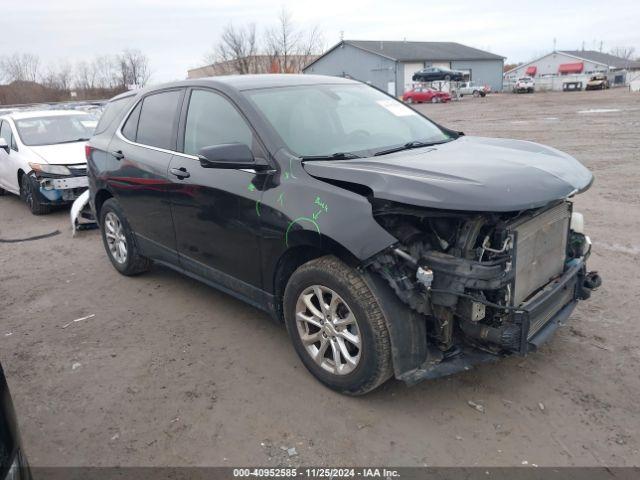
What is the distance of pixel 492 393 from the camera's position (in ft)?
10.8

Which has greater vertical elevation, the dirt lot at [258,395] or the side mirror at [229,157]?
the side mirror at [229,157]

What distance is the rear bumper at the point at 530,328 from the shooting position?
293cm

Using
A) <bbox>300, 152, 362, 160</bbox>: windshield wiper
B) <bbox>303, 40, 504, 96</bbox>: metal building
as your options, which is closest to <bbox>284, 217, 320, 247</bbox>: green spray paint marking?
<bbox>300, 152, 362, 160</bbox>: windshield wiper

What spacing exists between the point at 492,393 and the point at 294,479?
4.46 ft

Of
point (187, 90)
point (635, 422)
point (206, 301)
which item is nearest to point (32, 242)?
point (206, 301)

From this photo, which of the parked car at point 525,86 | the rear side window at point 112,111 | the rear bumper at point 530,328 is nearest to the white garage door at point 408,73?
the parked car at point 525,86

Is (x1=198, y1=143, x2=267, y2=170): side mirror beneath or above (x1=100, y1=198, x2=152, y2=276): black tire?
above

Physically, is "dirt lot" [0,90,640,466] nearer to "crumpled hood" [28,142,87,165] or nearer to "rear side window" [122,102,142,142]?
"rear side window" [122,102,142,142]

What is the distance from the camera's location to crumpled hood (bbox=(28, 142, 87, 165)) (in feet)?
27.3

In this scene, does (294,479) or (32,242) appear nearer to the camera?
(294,479)

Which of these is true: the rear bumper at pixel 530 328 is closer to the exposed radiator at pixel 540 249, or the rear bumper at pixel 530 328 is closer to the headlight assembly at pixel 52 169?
the exposed radiator at pixel 540 249

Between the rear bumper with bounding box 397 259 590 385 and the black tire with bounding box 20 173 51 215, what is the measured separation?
746 centimetres

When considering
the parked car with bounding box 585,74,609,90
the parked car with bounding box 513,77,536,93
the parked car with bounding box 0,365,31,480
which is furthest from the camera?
the parked car with bounding box 513,77,536,93

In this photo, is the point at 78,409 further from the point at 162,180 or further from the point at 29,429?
the point at 162,180
